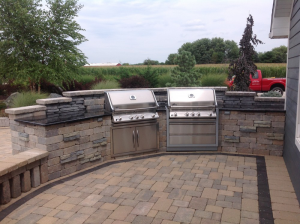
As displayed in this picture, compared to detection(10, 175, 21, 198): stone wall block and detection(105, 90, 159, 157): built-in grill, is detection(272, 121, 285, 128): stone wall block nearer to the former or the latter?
detection(105, 90, 159, 157): built-in grill

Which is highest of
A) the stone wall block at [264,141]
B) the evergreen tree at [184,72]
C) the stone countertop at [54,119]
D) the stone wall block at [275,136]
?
the evergreen tree at [184,72]

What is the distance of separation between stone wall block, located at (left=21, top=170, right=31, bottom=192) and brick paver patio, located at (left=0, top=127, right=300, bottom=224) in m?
0.12

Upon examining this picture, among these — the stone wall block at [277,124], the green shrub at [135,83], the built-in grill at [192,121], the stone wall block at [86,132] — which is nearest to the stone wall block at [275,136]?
the stone wall block at [277,124]

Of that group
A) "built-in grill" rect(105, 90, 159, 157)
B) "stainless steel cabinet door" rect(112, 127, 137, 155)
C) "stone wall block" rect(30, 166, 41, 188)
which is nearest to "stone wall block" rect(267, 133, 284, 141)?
"built-in grill" rect(105, 90, 159, 157)

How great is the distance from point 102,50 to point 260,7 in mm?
6919

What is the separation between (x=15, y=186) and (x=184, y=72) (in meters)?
7.77

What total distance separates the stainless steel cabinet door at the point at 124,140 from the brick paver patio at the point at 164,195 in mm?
262

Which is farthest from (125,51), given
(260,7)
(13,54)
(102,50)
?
(260,7)

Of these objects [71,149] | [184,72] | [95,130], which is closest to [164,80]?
[184,72]

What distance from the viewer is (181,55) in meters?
10.5

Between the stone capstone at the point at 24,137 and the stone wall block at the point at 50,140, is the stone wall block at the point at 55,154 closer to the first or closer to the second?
the stone wall block at the point at 50,140

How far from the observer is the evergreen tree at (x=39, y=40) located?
1058 centimetres

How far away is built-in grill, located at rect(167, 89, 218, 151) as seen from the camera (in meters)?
5.28

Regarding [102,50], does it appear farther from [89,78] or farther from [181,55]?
[181,55]
